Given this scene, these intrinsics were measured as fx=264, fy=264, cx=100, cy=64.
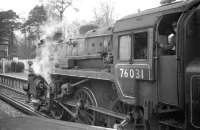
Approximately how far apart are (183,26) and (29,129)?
3288 millimetres

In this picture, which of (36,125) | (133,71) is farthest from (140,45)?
(36,125)

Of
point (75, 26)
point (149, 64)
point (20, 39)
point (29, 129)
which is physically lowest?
point (29, 129)

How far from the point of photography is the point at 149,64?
17.7 feet

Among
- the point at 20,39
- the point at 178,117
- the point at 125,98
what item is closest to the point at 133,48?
the point at 125,98

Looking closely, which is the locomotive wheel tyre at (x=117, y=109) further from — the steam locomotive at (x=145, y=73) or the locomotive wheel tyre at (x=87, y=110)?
the locomotive wheel tyre at (x=87, y=110)

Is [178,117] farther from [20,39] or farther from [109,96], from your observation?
[20,39]

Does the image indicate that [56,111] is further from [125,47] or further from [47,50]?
[125,47]

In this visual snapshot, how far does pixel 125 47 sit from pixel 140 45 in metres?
0.41

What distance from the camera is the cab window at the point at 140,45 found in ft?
18.9

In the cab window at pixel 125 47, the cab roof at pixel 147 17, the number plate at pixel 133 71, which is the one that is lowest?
the number plate at pixel 133 71

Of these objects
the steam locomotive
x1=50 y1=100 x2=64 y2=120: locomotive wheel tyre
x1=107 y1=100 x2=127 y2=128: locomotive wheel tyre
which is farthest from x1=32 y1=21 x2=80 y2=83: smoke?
x1=107 y1=100 x2=127 y2=128: locomotive wheel tyre

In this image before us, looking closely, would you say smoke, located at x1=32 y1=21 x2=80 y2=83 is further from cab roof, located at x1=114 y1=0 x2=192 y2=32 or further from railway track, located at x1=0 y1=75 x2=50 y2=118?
cab roof, located at x1=114 y1=0 x2=192 y2=32

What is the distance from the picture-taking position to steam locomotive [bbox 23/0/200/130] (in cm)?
476

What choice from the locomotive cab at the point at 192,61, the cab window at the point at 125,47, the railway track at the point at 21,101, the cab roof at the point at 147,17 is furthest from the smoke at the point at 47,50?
the locomotive cab at the point at 192,61
